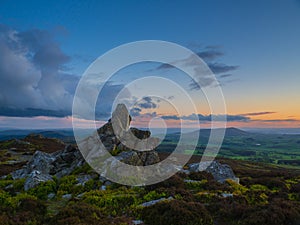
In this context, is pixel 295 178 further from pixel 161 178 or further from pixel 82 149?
pixel 82 149

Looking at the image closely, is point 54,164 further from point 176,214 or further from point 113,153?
point 176,214

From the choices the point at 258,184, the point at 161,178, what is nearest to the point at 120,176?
the point at 161,178

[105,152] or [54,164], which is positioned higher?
[105,152]

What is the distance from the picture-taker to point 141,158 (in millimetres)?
26000

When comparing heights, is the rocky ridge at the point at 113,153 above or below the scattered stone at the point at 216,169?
above

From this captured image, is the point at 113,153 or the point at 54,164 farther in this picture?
the point at 54,164

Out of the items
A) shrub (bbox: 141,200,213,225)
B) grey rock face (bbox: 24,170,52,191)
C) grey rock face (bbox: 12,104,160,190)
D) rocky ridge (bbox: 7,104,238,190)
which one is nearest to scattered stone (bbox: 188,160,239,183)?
rocky ridge (bbox: 7,104,238,190)

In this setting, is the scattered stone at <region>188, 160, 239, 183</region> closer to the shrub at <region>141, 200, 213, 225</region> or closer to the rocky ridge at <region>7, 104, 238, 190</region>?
the rocky ridge at <region>7, 104, 238, 190</region>

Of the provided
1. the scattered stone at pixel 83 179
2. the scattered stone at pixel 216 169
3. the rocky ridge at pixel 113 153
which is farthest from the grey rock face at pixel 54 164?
the scattered stone at pixel 216 169

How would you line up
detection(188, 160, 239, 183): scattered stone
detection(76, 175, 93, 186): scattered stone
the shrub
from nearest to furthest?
the shrub, detection(76, 175, 93, 186): scattered stone, detection(188, 160, 239, 183): scattered stone

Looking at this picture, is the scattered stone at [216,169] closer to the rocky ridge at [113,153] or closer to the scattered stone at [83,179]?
the rocky ridge at [113,153]

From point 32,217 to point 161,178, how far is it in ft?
38.8

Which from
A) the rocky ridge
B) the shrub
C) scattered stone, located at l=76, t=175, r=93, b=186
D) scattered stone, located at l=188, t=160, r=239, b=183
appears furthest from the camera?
scattered stone, located at l=188, t=160, r=239, b=183

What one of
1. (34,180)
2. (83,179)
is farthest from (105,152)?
(34,180)
